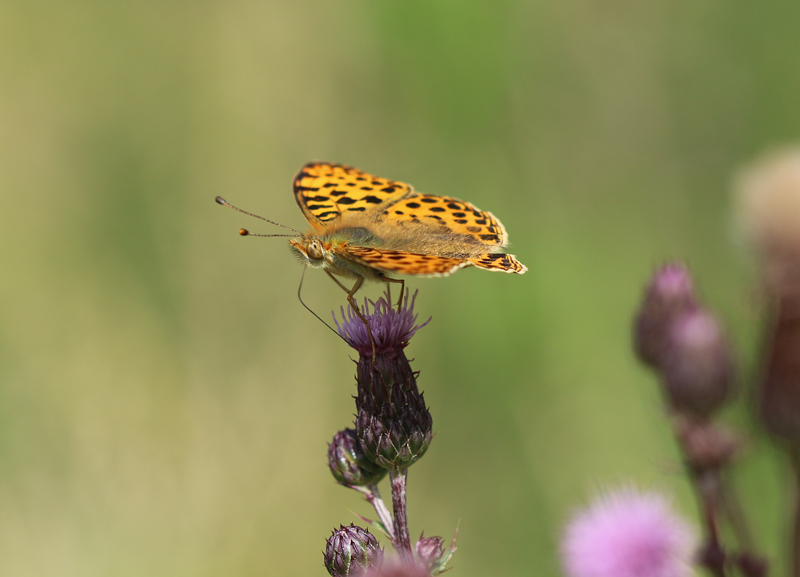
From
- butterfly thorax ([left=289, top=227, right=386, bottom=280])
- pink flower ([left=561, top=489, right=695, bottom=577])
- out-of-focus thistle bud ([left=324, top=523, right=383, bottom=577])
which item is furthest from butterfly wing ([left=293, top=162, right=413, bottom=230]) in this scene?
pink flower ([left=561, top=489, right=695, bottom=577])

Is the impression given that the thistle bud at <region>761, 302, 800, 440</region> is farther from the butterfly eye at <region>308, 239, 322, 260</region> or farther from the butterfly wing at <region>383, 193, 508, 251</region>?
the butterfly eye at <region>308, 239, 322, 260</region>

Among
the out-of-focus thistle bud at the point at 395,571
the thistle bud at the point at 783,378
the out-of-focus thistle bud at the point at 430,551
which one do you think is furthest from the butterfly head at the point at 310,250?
the thistle bud at the point at 783,378

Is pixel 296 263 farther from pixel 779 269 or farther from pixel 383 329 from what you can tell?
pixel 779 269

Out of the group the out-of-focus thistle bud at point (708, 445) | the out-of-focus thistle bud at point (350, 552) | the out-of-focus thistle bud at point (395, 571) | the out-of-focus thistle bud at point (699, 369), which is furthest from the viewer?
the out-of-focus thistle bud at point (350, 552)

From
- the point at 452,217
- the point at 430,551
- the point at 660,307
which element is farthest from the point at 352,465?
the point at 452,217

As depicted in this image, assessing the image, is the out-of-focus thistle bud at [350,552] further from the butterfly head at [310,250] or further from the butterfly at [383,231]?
the butterfly head at [310,250]

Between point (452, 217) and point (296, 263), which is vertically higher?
point (296, 263)

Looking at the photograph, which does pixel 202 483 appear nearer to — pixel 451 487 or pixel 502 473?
pixel 451 487

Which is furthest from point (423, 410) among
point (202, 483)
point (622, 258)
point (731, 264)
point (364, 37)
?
point (364, 37)
